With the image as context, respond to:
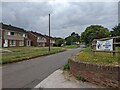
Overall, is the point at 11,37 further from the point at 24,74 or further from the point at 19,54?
the point at 24,74

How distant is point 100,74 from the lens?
852 centimetres

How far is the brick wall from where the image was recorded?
312 inches

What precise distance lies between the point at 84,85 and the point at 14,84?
3.08 metres

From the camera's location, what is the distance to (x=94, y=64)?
29.5 feet

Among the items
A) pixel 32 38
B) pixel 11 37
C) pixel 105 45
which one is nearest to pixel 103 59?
pixel 105 45

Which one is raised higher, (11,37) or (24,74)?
(11,37)

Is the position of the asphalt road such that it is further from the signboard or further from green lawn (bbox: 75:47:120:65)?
the signboard

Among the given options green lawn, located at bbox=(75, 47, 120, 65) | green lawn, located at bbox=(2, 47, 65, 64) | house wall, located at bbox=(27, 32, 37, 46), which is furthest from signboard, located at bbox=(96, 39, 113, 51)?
house wall, located at bbox=(27, 32, 37, 46)

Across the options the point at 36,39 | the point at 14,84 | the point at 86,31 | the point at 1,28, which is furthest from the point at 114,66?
the point at 86,31

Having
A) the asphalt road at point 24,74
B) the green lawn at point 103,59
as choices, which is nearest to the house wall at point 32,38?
the asphalt road at point 24,74

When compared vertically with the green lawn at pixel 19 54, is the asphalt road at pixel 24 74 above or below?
below

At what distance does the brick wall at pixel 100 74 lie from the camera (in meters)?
7.93

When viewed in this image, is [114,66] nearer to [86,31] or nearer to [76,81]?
[76,81]

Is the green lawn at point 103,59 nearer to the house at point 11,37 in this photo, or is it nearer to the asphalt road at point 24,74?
the asphalt road at point 24,74
